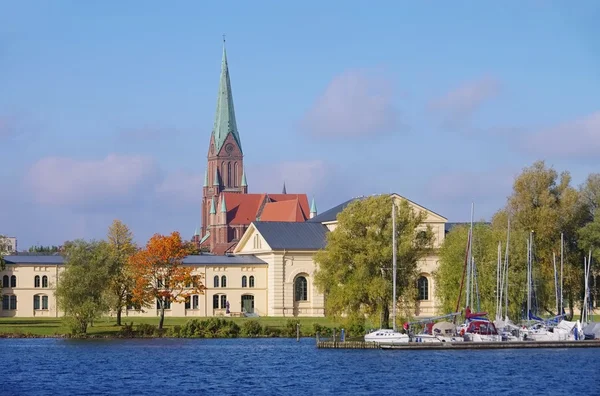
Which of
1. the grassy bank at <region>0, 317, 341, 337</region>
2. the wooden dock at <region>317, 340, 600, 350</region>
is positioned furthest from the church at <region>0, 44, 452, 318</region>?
the wooden dock at <region>317, 340, 600, 350</region>

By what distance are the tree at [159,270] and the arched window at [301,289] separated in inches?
818

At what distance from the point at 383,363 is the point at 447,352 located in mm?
8483

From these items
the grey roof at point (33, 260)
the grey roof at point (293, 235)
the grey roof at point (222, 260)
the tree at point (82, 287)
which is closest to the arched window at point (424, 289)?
the grey roof at point (293, 235)

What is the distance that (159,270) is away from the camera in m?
96.1

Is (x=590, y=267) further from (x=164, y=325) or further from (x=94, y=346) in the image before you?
(x=94, y=346)

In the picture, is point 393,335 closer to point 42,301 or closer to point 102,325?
point 102,325

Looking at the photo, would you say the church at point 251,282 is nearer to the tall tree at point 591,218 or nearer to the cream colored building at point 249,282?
the cream colored building at point 249,282

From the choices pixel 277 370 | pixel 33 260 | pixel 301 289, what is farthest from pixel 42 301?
pixel 277 370

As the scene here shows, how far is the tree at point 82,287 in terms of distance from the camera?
3477 inches

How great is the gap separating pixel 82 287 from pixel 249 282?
31.5 meters

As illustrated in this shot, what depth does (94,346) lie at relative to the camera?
82562 mm

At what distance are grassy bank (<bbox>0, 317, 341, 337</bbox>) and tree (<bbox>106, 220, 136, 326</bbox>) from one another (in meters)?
1.95

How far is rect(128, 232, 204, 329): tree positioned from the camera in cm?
9450

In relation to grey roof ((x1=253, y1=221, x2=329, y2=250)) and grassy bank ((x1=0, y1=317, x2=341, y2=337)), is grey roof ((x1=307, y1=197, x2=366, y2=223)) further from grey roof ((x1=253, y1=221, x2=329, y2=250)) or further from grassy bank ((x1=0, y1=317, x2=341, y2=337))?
grassy bank ((x1=0, y1=317, x2=341, y2=337))
